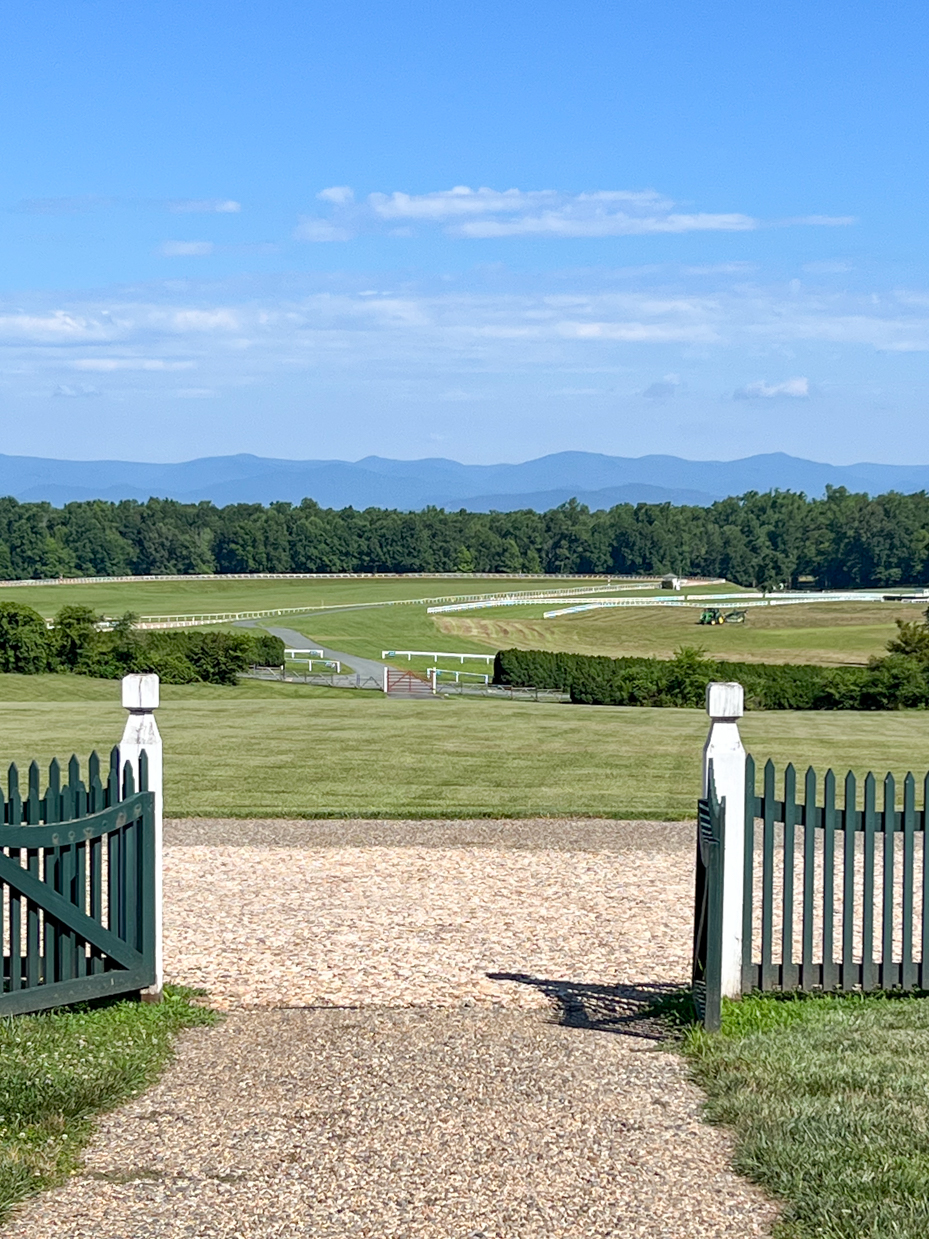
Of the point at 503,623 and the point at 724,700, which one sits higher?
the point at 724,700

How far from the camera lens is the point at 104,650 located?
169ft

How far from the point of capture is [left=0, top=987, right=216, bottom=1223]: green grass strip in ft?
19.9

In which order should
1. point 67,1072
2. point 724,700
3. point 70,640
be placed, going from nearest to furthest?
point 67,1072
point 724,700
point 70,640

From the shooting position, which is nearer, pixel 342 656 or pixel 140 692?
pixel 140 692

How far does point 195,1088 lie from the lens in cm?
711

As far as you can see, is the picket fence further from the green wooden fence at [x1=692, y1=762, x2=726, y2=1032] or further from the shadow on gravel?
the shadow on gravel

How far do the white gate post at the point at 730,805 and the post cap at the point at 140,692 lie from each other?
10.9 feet

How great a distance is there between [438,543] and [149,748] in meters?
180

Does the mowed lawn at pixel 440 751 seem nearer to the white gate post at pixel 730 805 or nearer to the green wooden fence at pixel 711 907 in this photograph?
the white gate post at pixel 730 805

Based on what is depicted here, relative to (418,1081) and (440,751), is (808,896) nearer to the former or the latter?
(418,1081)

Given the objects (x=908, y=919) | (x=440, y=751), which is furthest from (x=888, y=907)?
(x=440, y=751)

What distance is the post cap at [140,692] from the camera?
8.45 m

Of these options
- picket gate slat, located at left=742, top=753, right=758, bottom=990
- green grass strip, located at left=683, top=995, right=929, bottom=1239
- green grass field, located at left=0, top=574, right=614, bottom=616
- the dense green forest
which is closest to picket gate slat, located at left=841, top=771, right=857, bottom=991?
green grass strip, located at left=683, top=995, right=929, bottom=1239

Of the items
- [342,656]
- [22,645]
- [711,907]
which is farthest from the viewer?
[342,656]
